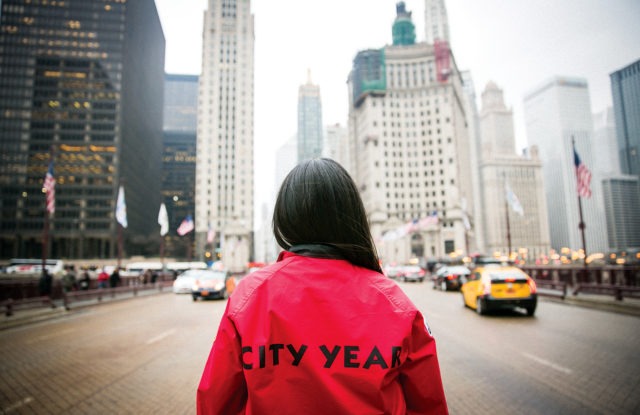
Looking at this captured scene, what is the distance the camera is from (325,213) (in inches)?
69.7

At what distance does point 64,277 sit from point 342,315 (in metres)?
22.6

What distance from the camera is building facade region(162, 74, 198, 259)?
445ft

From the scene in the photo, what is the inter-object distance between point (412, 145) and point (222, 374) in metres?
116

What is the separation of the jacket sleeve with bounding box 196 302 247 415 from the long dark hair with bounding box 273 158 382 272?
548 millimetres

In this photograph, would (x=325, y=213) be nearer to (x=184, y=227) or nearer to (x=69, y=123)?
(x=184, y=227)

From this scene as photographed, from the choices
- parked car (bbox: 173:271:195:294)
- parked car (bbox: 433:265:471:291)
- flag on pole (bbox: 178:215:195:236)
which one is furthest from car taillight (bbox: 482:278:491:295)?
flag on pole (bbox: 178:215:195:236)

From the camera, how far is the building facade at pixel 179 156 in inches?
5340

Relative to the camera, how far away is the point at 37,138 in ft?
302

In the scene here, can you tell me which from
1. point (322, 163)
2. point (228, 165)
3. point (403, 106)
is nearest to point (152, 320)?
point (322, 163)

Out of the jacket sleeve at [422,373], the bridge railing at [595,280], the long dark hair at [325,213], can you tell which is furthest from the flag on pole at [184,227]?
the jacket sleeve at [422,373]

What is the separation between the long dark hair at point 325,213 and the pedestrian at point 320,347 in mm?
87

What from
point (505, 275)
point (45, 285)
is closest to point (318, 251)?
point (505, 275)

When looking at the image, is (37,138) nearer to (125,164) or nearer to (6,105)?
(6,105)

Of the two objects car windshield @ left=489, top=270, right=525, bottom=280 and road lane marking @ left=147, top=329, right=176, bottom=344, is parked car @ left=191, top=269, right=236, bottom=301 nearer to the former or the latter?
road lane marking @ left=147, top=329, right=176, bottom=344
